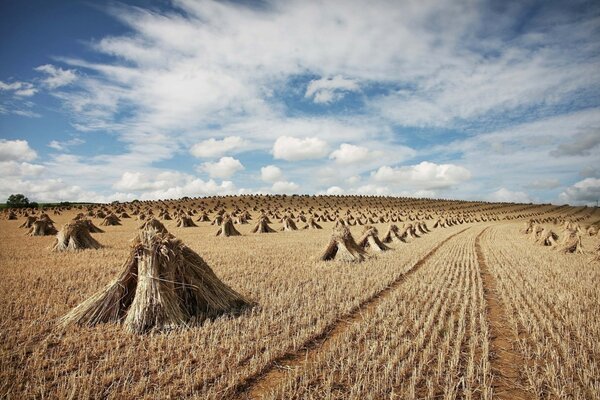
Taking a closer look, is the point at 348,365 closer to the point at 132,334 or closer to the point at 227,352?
the point at 227,352

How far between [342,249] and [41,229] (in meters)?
19.8

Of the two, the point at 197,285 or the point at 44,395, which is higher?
the point at 197,285

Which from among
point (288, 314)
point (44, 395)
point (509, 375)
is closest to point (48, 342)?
point (44, 395)

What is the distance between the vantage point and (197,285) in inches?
275

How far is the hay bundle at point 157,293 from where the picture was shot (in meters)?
6.14

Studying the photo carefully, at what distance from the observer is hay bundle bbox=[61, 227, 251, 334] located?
242 inches

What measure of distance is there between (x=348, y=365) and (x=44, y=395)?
12.1 feet

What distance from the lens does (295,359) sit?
17.0ft

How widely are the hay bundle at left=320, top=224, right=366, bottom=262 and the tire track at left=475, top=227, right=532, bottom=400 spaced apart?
5.69 meters

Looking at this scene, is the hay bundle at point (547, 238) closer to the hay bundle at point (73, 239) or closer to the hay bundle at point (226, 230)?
the hay bundle at point (226, 230)

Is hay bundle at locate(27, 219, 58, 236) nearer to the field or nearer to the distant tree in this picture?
the field

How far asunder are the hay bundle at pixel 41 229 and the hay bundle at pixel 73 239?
891 cm

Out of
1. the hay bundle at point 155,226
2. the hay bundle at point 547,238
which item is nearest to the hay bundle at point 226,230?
the hay bundle at point 155,226

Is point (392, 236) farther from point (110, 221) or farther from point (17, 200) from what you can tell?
point (17, 200)
